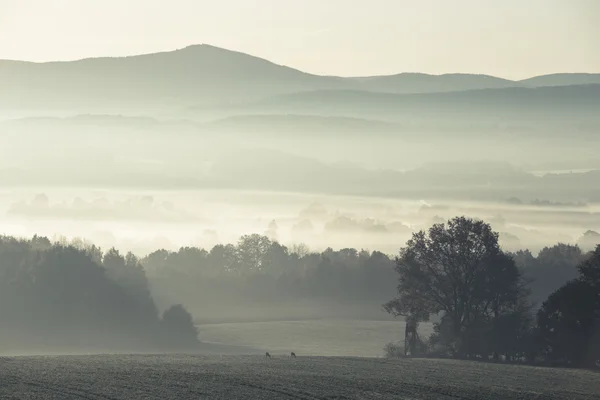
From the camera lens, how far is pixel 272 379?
81625 millimetres

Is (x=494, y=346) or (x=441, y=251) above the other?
(x=441, y=251)

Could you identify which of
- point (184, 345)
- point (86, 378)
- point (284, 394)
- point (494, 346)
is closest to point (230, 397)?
point (284, 394)

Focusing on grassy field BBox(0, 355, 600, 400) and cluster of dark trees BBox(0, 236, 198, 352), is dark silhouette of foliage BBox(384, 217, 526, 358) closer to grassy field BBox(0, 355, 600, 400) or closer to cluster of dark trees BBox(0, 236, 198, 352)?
grassy field BBox(0, 355, 600, 400)

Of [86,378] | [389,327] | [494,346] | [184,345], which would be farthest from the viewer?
[389,327]

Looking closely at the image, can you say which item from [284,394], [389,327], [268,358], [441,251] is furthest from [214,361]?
[389,327]

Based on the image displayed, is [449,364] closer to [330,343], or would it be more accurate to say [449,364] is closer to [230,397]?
[230,397]

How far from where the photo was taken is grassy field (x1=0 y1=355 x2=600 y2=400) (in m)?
73.1

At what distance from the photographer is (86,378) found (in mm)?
77312

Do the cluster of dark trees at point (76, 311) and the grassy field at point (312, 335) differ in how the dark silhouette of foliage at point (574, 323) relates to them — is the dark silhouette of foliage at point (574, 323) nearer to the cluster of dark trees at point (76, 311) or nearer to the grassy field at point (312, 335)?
the grassy field at point (312, 335)

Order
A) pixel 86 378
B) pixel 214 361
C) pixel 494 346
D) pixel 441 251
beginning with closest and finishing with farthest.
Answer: pixel 86 378
pixel 214 361
pixel 494 346
pixel 441 251

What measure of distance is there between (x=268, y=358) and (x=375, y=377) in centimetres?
1910

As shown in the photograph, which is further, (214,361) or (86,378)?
(214,361)

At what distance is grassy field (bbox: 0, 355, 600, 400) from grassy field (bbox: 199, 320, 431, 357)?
52313 millimetres

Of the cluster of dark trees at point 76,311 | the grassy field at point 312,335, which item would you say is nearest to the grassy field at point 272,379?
the grassy field at point 312,335
